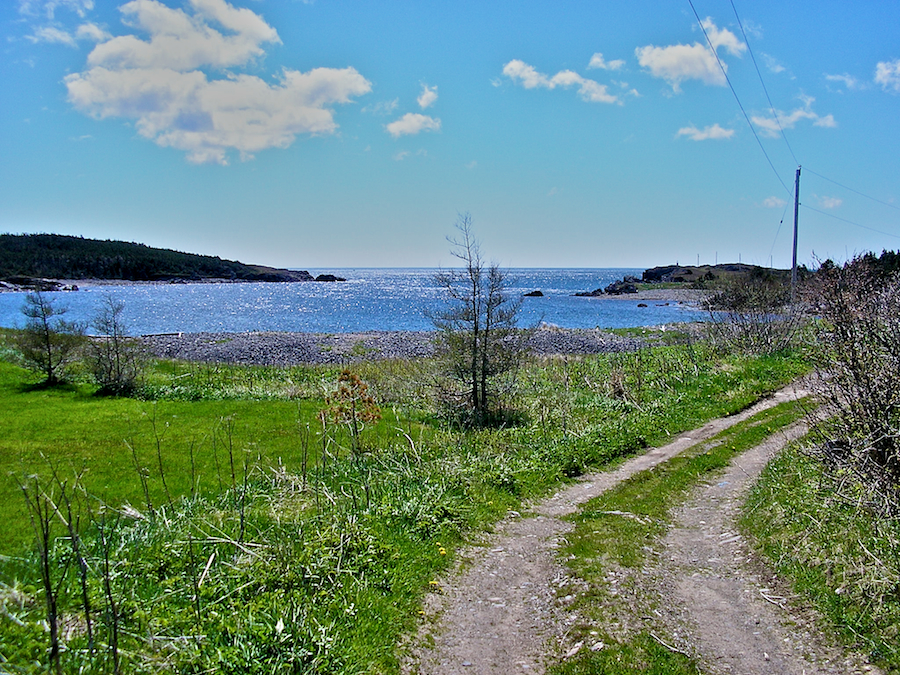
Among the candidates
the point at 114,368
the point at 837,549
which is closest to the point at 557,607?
the point at 837,549

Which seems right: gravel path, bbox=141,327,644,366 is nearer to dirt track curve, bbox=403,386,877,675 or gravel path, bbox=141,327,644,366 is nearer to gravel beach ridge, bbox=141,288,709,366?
gravel beach ridge, bbox=141,288,709,366

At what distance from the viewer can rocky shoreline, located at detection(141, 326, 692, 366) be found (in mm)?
38594

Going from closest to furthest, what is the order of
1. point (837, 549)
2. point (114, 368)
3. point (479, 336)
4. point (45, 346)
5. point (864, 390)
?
1. point (837, 549)
2. point (864, 390)
3. point (479, 336)
4. point (114, 368)
5. point (45, 346)

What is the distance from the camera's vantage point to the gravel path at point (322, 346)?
127ft

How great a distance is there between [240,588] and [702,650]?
4.30 metres

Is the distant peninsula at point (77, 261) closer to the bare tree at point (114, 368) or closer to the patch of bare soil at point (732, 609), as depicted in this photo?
the bare tree at point (114, 368)

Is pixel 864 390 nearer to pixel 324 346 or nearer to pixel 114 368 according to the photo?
pixel 114 368

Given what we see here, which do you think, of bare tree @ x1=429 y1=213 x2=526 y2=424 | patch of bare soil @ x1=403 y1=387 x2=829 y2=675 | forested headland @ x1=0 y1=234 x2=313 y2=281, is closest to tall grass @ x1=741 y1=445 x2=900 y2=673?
patch of bare soil @ x1=403 y1=387 x2=829 y2=675

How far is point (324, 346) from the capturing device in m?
44.5

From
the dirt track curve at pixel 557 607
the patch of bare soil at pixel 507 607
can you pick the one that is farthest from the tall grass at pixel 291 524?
the dirt track curve at pixel 557 607

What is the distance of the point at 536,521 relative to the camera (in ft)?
28.6

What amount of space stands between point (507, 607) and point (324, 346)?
39.7 m

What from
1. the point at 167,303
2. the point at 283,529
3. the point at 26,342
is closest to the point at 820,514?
the point at 283,529

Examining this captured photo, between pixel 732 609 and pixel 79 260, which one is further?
pixel 79 260
